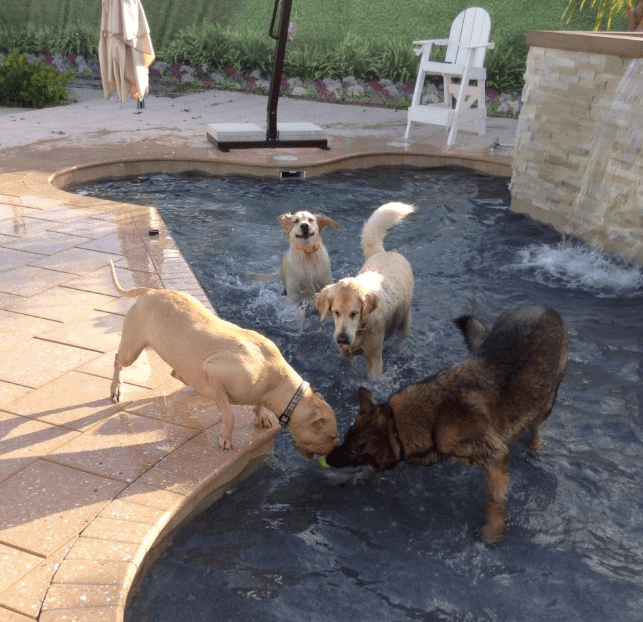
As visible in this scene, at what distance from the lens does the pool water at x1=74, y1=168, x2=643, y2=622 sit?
11.9 ft

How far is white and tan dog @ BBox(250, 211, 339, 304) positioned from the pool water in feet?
0.89

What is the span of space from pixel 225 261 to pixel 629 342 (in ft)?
14.9

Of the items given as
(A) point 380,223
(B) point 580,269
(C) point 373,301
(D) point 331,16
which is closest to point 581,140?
(B) point 580,269

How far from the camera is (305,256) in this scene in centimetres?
641

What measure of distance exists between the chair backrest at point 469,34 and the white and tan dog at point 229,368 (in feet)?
34.6

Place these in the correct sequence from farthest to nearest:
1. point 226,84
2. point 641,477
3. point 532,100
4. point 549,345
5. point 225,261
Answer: point 226,84
point 532,100
point 225,261
point 641,477
point 549,345

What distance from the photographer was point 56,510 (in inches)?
144

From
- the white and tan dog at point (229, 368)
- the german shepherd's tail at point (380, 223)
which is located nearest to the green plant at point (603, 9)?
the german shepherd's tail at point (380, 223)

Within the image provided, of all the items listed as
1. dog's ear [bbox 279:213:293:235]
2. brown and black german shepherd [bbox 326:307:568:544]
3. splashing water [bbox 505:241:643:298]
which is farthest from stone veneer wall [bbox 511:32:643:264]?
brown and black german shepherd [bbox 326:307:568:544]

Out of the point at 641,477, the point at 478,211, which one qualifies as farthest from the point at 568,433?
the point at 478,211

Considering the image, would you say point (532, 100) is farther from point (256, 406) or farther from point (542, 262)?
point (256, 406)

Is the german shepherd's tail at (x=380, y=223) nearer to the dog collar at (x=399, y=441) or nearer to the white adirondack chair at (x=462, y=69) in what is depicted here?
the dog collar at (x=399, y=441)

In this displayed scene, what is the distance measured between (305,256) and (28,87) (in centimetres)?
1244

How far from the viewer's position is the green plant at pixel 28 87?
1584 centimetres
